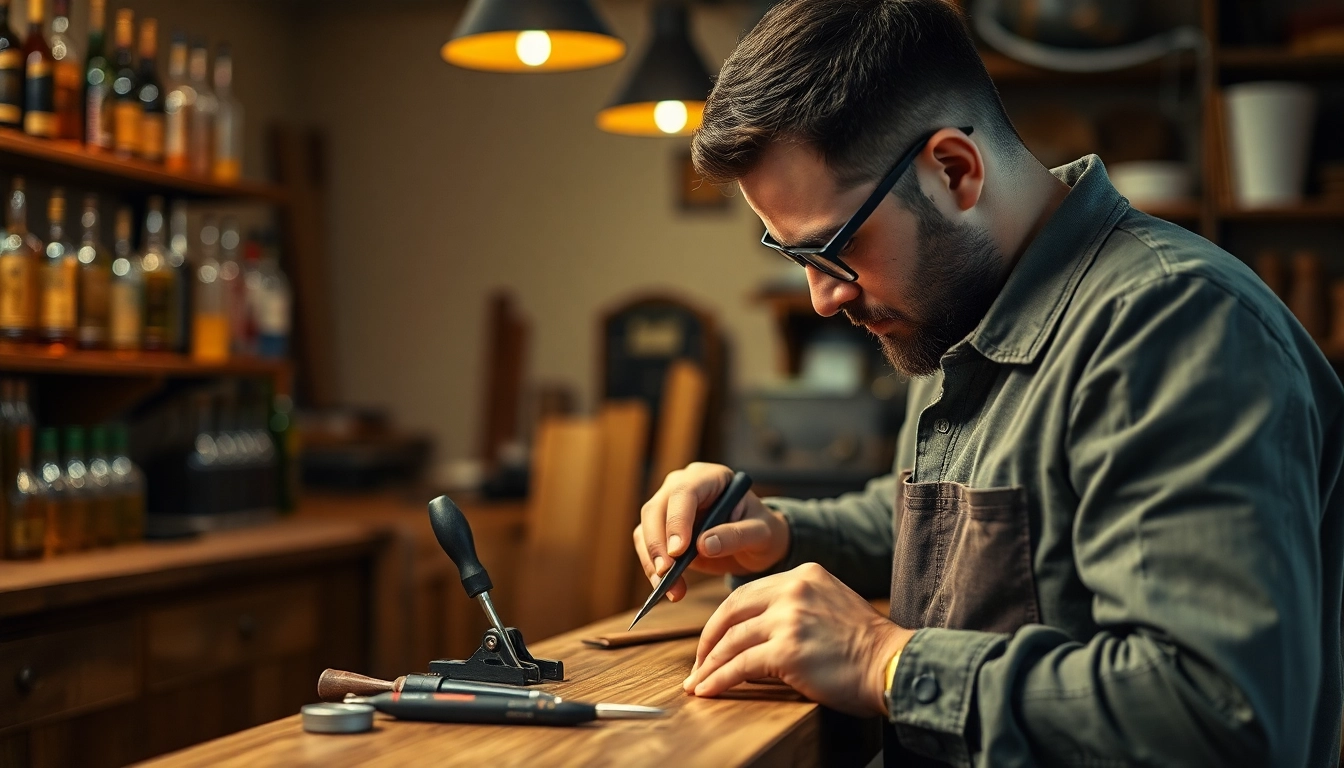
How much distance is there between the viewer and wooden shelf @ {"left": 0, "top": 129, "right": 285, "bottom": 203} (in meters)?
2.49

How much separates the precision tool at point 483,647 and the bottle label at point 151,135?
191 cm

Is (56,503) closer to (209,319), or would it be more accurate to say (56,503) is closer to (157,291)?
(157,291)

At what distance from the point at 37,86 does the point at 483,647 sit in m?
1.88

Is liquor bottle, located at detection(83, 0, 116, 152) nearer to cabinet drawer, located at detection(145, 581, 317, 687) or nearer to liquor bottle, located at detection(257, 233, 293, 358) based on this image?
liquor bottle, located at detection(257, 233, 293, 358)

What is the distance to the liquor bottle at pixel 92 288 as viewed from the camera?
2666mm

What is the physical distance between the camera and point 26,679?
213 cm

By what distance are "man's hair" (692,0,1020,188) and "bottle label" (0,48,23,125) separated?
178cm

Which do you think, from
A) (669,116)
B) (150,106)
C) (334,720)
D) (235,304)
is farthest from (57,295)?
(334,720)

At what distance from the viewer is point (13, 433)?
2.38 metres

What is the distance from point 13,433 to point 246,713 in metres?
0.81

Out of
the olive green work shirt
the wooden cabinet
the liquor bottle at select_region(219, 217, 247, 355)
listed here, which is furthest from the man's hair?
the liquor bottle at select_region(219, 217, 247, 355)

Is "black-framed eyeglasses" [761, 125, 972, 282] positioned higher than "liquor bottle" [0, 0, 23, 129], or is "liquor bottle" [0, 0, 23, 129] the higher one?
"liquor bottle" [0, 0, 23, 129]

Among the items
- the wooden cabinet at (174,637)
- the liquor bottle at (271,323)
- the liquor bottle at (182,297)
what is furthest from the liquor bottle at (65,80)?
the wooden cabinet at (174,637)

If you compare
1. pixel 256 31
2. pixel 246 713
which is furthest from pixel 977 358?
pixel 256 31
